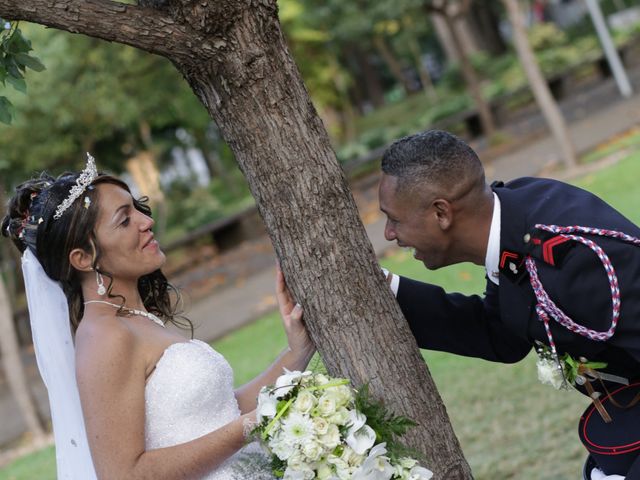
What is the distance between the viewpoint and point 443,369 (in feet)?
28.7

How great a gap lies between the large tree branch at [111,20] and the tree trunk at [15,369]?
865 cm

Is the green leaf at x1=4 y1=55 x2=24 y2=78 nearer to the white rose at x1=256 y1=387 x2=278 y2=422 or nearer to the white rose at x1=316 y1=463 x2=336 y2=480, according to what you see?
the white rose at x1=256 y1=387 x2=278 y2=422

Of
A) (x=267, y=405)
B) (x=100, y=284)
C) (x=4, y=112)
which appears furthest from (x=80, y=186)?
(x=267, y=405)

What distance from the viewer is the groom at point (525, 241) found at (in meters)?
2.82

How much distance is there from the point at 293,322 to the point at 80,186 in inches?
37.5

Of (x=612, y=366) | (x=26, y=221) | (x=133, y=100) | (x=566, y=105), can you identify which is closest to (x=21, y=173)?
(x=133, y=100)

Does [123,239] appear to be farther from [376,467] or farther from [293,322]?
[376,467]

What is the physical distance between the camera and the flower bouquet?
112 inches

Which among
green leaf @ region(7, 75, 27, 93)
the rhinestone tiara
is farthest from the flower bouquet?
green leaf @ region(7, 75, 27, 93)

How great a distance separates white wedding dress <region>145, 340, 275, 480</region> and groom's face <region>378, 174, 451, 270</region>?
0.89m

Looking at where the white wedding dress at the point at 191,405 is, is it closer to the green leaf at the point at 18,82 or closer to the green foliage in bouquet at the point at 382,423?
the green foliage in bouquet at the point at 382,423

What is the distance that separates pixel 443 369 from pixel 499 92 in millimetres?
21864

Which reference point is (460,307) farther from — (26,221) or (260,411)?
(26,221)

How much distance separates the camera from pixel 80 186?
139 inches
